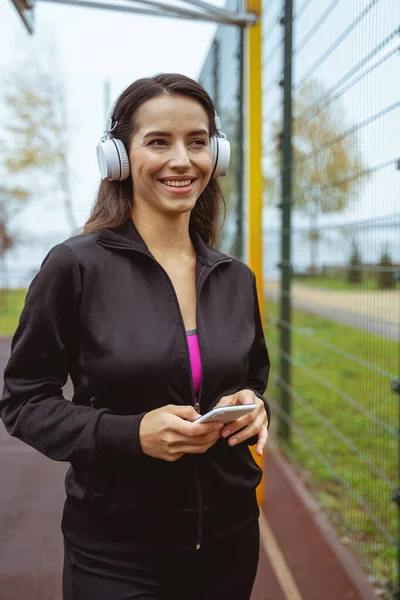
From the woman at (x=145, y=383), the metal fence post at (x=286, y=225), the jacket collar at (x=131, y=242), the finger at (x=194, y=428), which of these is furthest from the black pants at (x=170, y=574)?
the metal fence post at (x=286, y=225)

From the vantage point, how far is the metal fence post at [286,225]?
4.31 m

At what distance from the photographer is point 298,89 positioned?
13.8ft

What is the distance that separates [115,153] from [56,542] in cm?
223

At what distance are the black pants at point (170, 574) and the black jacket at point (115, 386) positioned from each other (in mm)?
47

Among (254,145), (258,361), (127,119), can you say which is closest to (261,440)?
(258,361)

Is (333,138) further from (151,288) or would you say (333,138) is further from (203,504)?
(203,504)

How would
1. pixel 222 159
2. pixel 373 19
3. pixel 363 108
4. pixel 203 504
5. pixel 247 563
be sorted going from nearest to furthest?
pixel 203 504 → pixel 247 563 → pixel 222 159 → pixel 373 19 → pixel 363 108

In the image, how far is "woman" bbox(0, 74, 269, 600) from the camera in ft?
4.90

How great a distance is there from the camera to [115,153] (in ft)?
5.44

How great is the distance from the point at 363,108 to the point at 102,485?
2.17 m

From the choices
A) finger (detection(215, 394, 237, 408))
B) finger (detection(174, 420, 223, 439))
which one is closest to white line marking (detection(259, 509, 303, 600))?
finger (detection(215, 394, 237, 408))

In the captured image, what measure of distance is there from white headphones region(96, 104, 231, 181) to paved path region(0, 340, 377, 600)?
1.22 meters

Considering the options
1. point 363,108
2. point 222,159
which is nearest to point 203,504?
point 222,159

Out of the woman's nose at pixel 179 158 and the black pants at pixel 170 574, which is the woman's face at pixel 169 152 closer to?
the woman's nose at pixel 179 158
